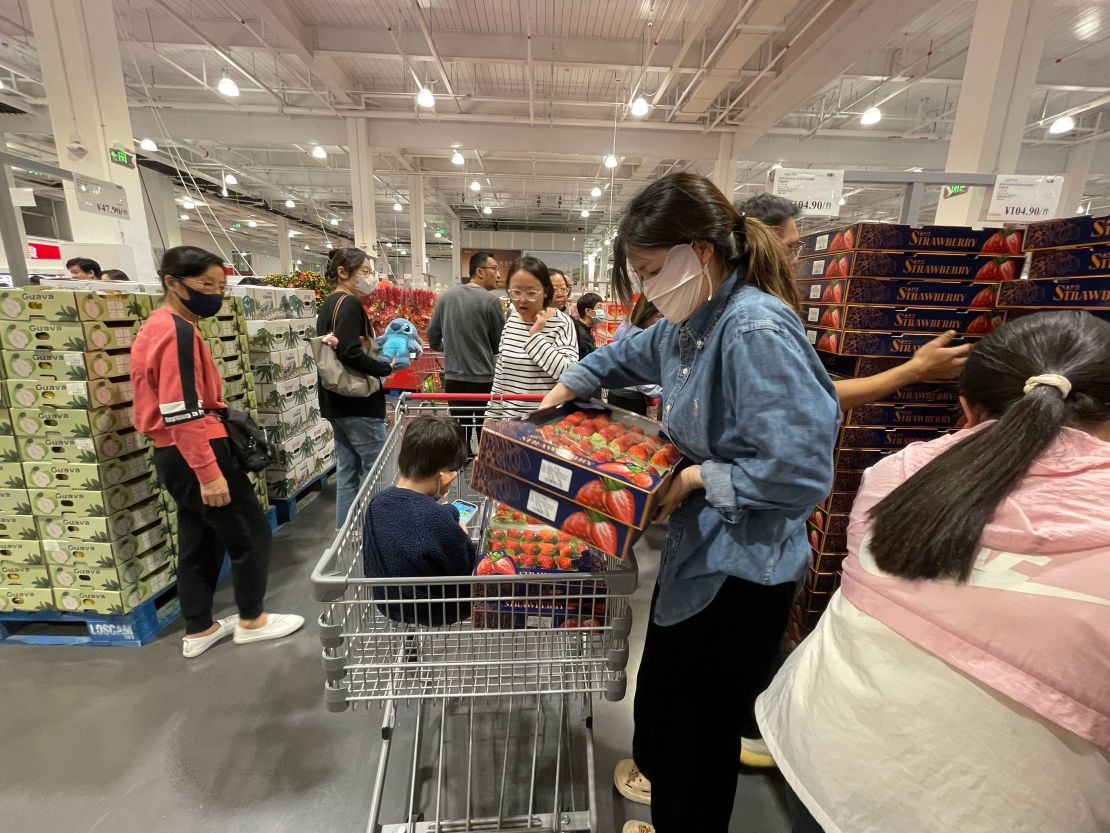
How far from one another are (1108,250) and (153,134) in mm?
13095

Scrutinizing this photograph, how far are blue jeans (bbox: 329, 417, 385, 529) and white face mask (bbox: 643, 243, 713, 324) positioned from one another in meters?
2.50

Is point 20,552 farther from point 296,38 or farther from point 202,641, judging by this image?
point 296,38

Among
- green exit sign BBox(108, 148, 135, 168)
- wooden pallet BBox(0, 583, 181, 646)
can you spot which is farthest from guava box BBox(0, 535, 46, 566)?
green exit sign BBox(108, 148, 135, 168)

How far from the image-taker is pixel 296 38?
6.46 m

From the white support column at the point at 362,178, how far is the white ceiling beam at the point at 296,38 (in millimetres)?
729

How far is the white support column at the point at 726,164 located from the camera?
9603mm

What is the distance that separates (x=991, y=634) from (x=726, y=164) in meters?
10.6

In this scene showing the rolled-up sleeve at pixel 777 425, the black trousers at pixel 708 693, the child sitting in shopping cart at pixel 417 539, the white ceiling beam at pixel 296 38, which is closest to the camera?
the rolled-up sleeve at pixel 777 425

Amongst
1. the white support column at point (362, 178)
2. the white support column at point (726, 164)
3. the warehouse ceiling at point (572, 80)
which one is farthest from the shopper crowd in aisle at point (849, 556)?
the white support column at point (362, 178)

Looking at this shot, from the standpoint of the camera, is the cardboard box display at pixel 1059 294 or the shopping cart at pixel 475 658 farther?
the cardboard box display at pixel 1059 294

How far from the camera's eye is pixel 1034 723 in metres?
0.72

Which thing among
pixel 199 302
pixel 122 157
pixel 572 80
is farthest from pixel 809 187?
pixel 572 80

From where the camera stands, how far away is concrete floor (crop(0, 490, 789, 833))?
1.84m

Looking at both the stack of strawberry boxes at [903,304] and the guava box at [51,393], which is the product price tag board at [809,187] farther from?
the guava box at [51,393]
